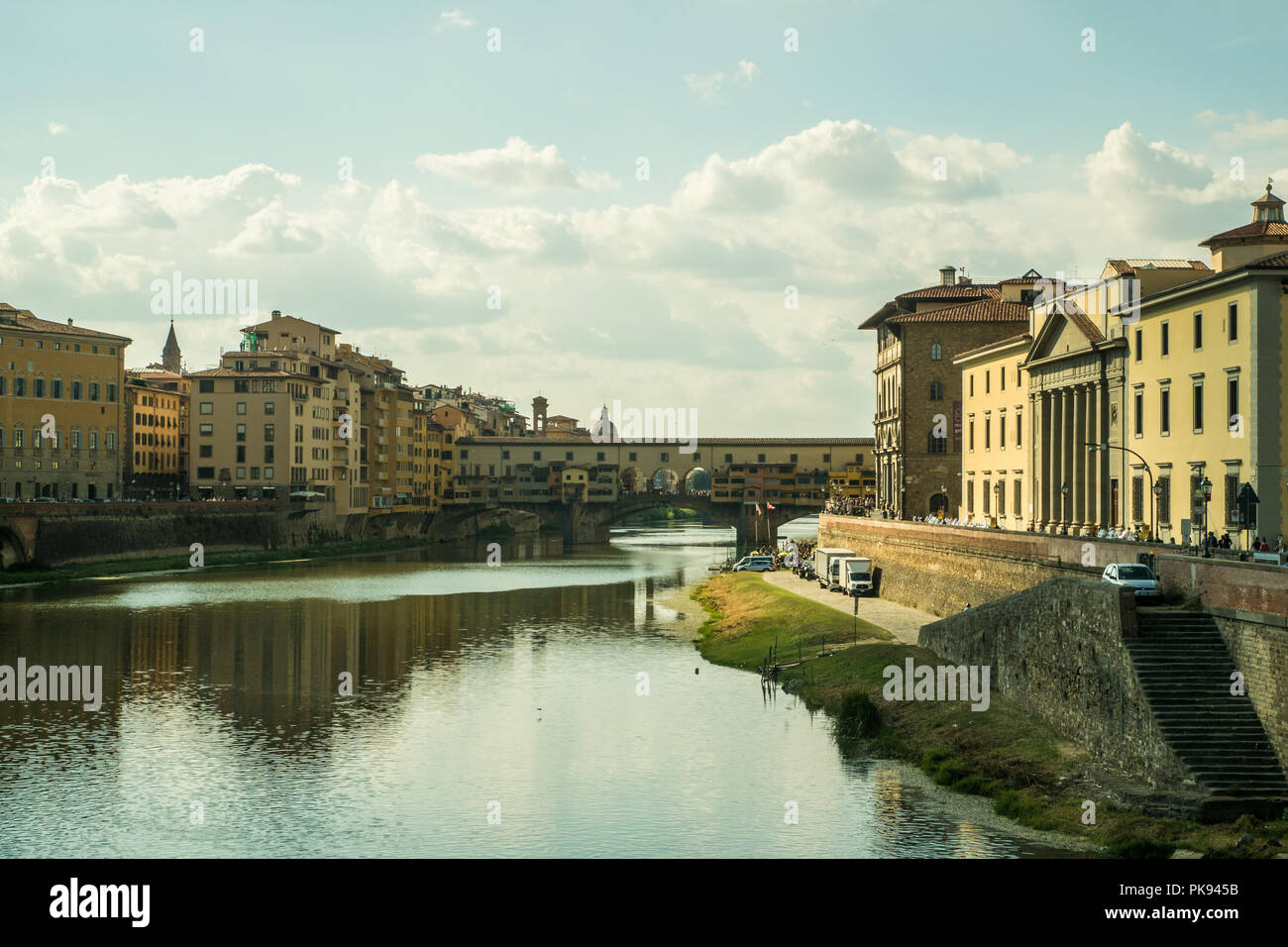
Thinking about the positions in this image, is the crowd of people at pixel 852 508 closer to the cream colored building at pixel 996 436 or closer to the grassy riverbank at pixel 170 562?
the cream colored building at pixel 996 436

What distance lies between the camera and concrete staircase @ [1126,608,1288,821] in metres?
26.9

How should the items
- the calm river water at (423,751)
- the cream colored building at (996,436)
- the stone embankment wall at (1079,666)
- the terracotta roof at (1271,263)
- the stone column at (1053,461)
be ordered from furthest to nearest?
the cream colored building at (996,436) → the stone column at (1053,461) → the terracotta roof at (1271,263) → the stone embankment wall at (1079,666) → the calm river water at (423,751)

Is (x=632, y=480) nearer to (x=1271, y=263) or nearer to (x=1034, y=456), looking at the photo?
(x=1034, y=456)

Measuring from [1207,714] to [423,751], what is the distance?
2083 cm

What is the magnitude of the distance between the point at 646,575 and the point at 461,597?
23.2m

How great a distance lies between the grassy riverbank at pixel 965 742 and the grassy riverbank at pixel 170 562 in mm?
49919

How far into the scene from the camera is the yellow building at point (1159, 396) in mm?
42188

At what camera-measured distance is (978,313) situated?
280ft

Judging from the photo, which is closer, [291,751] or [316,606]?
[291,751]

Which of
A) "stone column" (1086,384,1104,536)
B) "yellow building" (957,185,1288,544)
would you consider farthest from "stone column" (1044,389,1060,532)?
"stone column" (1086,384,1104,536)

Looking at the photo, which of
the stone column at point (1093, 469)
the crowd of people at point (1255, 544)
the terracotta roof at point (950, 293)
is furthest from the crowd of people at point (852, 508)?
the crowd of people at point (1255, 544)
